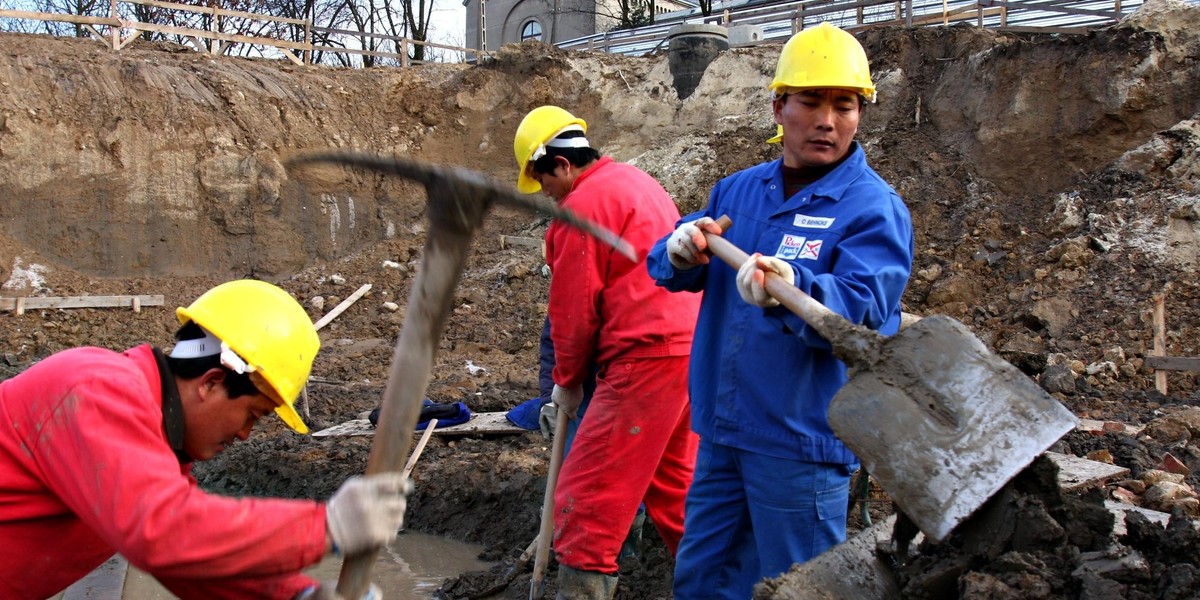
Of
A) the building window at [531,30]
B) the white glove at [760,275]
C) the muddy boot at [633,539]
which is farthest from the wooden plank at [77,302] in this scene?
the building window at [531,30]

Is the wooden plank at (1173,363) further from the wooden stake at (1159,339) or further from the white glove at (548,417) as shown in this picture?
the white glove at (548,417)

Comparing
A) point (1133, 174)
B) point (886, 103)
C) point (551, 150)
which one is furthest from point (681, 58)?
point (551, 150)

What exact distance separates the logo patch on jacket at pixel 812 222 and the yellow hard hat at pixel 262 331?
140cm

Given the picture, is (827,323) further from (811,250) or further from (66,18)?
(66,18)

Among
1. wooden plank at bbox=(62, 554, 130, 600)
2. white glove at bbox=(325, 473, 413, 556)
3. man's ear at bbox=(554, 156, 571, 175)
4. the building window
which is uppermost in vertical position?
the building window

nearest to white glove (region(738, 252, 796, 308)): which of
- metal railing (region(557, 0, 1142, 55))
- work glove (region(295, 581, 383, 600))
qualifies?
work glove (region(295, 581, 383, 600))

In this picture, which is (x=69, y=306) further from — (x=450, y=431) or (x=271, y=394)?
(x=271, y=394)

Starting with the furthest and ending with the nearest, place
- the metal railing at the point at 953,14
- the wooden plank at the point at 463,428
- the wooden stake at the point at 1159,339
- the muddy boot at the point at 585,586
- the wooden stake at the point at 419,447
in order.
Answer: the metal railing at the point at 953,14 < the wooden stake at the point at 1159,339 < the wooden plank at the point at 463,428 < the wooden stake at the point at 419,447 < the muddy boot at the point at 585,586

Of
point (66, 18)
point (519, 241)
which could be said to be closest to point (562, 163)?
point (519, 241)

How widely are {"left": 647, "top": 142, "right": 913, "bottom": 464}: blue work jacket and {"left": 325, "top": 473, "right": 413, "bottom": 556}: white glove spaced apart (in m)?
1.13

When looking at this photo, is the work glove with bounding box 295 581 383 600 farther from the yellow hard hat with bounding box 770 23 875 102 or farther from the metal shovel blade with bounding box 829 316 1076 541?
the yellow hard hat with bounding box 770 23 875 102

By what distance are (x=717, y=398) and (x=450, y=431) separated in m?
4.08

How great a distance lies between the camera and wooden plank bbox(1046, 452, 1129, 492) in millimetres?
3902

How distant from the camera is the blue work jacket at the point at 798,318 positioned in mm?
2512
